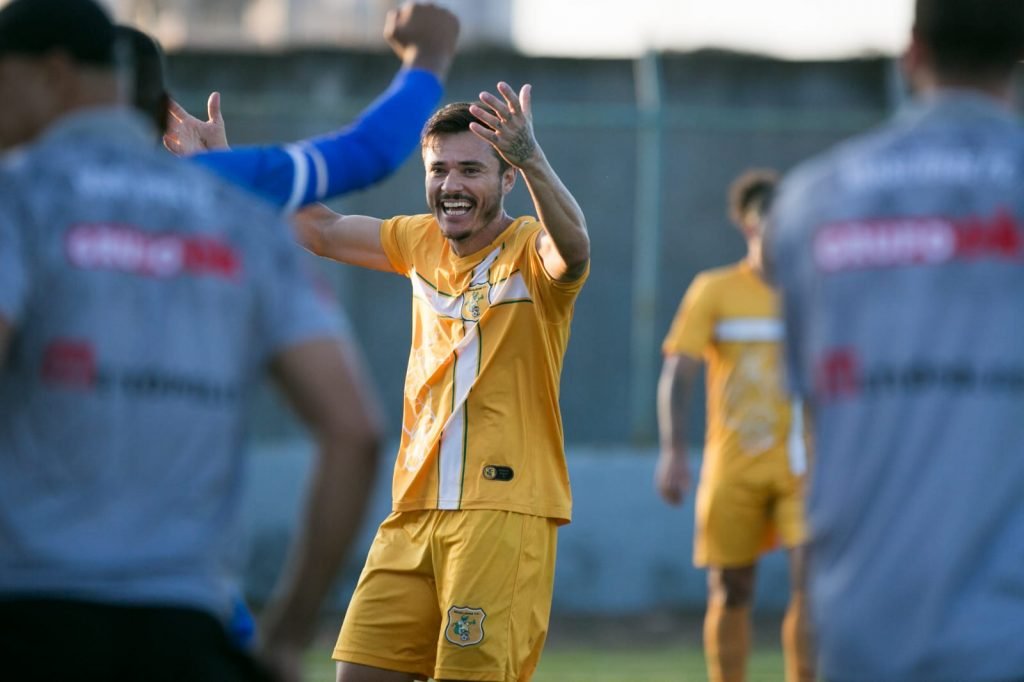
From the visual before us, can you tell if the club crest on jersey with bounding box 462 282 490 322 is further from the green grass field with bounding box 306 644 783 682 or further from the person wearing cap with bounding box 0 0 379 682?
the green grass field with bounding box 306 644 783 682

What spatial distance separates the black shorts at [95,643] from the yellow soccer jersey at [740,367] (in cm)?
647

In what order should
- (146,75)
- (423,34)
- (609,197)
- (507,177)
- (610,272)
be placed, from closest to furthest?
(146,75), (423,34), (507,177), (610,272), (609,197)

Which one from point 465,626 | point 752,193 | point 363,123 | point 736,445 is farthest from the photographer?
point 752,193

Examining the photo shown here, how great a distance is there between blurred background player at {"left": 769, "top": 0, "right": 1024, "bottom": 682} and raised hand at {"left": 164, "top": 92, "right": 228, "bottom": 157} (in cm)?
268

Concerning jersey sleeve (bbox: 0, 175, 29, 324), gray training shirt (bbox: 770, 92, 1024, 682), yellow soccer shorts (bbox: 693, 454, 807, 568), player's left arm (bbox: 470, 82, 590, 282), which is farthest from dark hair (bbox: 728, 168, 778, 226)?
jersey sleeve (bbox: 0, 175, 29, 324)

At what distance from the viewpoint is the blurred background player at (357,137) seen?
434 centimetres

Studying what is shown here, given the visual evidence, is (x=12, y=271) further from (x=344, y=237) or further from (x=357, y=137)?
(x=344, y=237)

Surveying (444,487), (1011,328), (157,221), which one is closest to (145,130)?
(157,221)

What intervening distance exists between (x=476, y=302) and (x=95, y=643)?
3061mm

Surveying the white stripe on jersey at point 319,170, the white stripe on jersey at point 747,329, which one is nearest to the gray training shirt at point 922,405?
the white stripe on jersey at point 319,170

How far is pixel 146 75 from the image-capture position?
4004 mm

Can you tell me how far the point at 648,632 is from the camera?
1270 centimetres

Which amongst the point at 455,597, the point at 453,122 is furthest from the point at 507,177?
the point at 455,597

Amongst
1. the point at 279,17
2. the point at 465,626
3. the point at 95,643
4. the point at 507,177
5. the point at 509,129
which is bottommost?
the point at 465,626
